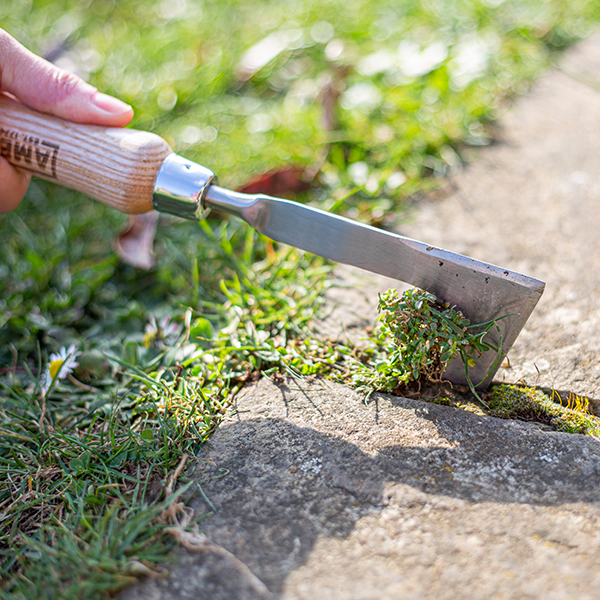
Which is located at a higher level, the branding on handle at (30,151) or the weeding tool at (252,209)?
the weeding tool at (252,209)

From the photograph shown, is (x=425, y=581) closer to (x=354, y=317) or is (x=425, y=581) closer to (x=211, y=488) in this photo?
(x=211, y=488)

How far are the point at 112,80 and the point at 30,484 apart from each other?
103 inches

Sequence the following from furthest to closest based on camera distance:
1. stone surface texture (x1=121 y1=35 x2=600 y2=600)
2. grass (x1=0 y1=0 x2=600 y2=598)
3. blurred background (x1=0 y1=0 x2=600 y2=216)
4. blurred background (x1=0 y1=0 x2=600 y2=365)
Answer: blurred background (x1=0 y1=0 x2=600 y2=216)
blurred background (x1=0 y1=0 x2=600 y2=365)
grass (x1=0 y1=0 x2=600 y2=598)
stone surface texture (x1=121 y1=35 x2=600 y2=600)

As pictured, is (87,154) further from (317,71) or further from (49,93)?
(317,71)

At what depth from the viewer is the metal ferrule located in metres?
1.50

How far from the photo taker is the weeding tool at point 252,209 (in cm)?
136

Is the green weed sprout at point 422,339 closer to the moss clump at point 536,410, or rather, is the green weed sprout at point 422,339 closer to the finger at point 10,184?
the moss clump at point 536,410

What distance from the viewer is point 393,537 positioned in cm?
109

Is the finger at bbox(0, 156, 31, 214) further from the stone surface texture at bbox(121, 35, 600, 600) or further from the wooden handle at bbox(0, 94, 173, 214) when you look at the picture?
the stone surface texture at bbox(121, 35, 600, 600)

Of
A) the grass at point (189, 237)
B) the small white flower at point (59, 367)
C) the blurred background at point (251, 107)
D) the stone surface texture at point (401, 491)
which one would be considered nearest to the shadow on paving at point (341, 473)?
the stone surface texture at point (401, 491)

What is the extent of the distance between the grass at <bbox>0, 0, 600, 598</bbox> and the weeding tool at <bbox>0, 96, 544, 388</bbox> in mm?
371

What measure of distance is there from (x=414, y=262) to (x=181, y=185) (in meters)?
0.71

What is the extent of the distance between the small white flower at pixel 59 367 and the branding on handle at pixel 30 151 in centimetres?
58

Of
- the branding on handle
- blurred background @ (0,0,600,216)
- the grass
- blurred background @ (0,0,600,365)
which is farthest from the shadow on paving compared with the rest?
blurred background @ (0,0,600,216)
